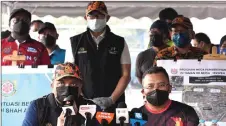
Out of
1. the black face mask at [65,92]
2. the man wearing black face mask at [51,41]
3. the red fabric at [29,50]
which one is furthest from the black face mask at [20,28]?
the black face mask at [65,92]

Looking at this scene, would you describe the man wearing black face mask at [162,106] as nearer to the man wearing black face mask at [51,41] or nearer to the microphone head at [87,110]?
the microphone head at [87,110]

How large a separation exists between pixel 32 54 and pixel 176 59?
1.47m

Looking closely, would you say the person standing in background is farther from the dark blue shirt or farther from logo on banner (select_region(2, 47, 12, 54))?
the dark blue shirt

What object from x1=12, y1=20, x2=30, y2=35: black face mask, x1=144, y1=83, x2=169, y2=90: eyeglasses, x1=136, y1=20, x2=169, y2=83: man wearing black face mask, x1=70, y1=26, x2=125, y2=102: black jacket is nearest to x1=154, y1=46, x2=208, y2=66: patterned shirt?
x1=136, y1=20, x2=169, y2=83: man wearing black face mask

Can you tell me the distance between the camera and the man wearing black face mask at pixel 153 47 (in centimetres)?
513

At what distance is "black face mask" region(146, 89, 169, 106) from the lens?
4223mm

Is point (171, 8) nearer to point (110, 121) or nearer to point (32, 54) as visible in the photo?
point (32, 54)

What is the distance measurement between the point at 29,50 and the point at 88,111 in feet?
4.52

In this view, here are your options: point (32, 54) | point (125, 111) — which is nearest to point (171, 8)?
point (32, 54)

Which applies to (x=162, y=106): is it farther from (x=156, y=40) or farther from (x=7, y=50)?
(x=7, y=50)

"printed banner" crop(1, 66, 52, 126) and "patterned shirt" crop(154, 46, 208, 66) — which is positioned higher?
"patterned shirt" crop(154, 46, 208, 66)

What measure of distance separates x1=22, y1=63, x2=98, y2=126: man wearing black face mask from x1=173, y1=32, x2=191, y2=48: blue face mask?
1.10m

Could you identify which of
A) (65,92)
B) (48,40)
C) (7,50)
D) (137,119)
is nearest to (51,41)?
(48,40)

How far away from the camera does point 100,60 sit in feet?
15.9
